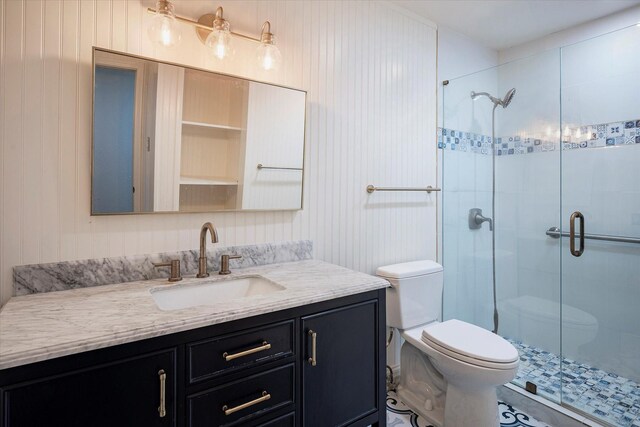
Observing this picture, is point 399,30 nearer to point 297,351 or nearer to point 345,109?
point 345,109

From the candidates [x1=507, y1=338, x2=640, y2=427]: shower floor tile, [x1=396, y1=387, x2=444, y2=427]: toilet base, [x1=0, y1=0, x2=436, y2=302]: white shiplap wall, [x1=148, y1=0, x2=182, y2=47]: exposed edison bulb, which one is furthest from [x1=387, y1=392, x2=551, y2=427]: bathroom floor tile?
[x1=148, y1=0, x2=182, y2=47]: exposed edison bulb

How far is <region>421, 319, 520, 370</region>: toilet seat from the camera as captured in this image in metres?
1.56

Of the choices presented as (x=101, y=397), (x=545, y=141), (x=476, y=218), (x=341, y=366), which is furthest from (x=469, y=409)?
(x=545, y=141)

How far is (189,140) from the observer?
4.89 ft

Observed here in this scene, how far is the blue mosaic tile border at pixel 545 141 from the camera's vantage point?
6.78 feet

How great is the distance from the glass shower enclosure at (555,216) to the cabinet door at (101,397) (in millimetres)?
2063

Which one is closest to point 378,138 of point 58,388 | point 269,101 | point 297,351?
point 269,101

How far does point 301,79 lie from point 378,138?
0.62 metres

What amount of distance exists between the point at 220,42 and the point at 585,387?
2686 mm

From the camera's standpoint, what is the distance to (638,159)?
1.99 metres

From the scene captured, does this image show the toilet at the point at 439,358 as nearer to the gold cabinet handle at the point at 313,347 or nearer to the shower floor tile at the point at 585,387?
the shower floor tile at the point at 585,387

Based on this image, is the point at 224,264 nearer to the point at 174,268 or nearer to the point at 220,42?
the point at 174,268

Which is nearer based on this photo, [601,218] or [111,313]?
[111,313]

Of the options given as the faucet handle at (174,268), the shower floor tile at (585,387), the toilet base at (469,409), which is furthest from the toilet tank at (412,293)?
the faucet handle at (174,268)
